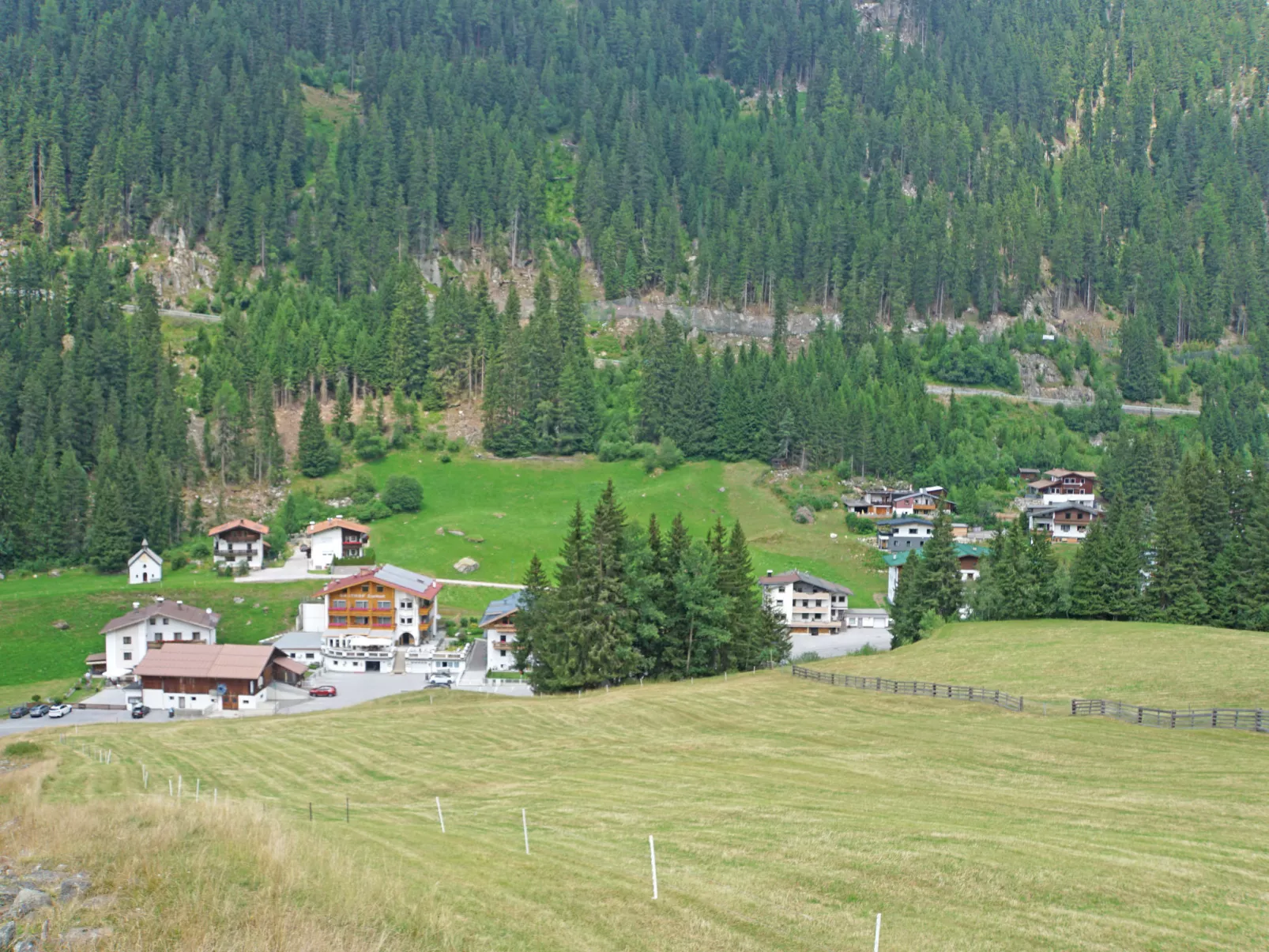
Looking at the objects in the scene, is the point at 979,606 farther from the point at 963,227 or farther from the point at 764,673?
the point at 963,227

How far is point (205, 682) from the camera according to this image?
7812 centimetres

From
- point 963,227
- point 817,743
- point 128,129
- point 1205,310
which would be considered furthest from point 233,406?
point 1205,310

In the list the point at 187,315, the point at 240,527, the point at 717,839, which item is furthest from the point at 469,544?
the point at 717,839

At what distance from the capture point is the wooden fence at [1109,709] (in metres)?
41.0

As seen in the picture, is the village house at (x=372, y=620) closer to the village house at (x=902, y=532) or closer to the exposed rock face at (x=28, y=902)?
the village house at (x=902, y=532)

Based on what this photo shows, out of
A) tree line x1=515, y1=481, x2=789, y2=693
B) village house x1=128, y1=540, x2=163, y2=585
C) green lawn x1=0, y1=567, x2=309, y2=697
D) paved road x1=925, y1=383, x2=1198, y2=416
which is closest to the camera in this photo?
tree line x1=515, y1=481, x2=789, y2=693

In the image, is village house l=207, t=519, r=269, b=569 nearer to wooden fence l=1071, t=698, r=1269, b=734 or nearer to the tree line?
the tree line

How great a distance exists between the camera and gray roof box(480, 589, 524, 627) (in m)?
86.5

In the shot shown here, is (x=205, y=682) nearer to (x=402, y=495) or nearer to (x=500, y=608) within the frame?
(x=500, y=608)

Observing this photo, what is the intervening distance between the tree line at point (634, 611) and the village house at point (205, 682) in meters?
19.6

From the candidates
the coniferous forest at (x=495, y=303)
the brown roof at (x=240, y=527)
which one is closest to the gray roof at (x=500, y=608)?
the brown roof at (x=240, y=527)

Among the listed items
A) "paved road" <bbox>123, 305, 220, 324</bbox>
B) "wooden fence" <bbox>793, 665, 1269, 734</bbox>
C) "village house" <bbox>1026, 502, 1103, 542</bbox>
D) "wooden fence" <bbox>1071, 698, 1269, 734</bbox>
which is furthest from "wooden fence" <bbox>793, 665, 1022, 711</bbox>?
"paved road" <bbox>123, 305, 220, 324</bbox>

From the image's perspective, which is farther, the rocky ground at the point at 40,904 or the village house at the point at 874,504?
the village house at the point at 874,504

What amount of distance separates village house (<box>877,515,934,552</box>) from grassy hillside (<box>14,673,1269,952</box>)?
6614 cm
